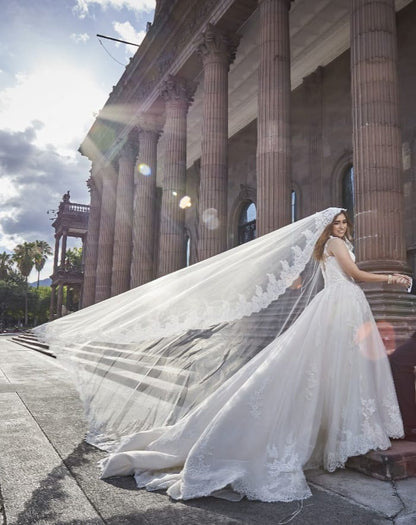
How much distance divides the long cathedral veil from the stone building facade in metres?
3.96

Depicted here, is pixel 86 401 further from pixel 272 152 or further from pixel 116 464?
pixel 272 152

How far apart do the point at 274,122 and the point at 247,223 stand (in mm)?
12652

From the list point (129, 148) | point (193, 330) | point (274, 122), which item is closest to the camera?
point (193, 330)

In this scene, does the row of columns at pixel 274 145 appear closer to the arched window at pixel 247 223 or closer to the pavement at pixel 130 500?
the arched window at pixel 247 223

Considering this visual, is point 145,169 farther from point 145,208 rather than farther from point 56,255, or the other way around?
point 56,255

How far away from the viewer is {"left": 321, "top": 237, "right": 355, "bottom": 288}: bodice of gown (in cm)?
427

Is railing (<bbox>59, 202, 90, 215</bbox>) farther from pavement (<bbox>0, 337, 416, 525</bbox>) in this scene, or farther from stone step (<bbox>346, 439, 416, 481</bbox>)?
stone step (<bbox>346, 439, 416, 481</bbox>)

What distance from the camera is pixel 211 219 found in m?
14.3

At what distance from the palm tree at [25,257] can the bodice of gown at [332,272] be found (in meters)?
79.1

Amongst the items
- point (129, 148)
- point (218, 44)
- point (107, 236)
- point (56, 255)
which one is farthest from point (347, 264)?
point (56, 255)

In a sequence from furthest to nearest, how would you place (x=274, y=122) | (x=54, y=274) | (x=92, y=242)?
(x=54, y=274) < (x=92, y=242) < (x=274, y=122)

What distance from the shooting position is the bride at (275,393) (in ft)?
11.1

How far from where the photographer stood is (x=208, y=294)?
4.37 meters

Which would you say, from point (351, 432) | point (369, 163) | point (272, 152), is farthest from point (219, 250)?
point (351, 432)
